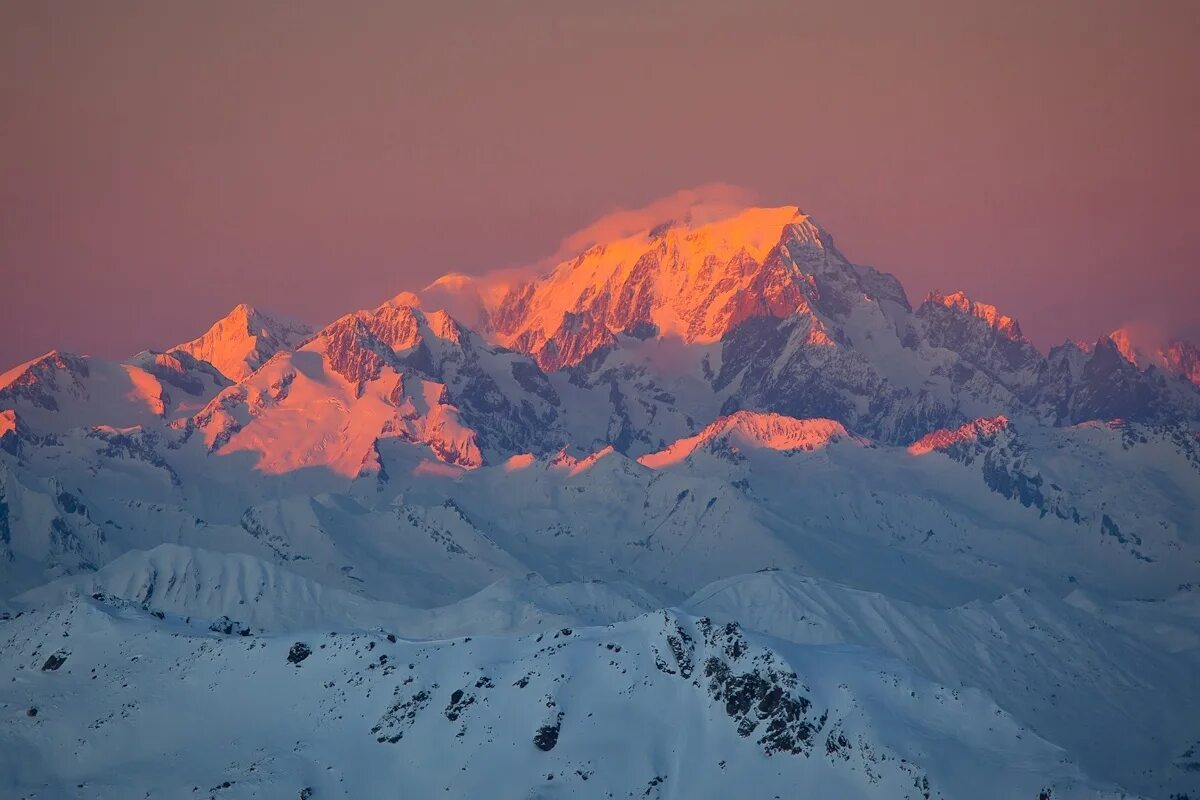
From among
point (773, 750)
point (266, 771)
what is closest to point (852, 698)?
point (773, 750)

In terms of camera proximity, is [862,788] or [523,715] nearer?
[862,788]

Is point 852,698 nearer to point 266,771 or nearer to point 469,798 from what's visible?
point 469,798

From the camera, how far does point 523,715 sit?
199 m

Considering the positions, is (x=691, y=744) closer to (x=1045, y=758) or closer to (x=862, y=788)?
(x=862, y=788)

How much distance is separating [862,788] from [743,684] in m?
20.7

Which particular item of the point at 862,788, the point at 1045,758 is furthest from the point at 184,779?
the point at 1045,758

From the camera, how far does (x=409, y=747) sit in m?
198

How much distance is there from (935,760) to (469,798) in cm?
5330

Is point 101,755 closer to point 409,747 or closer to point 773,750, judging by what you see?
point 409,747

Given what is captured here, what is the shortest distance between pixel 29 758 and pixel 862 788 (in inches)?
3792

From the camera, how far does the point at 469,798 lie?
616ft

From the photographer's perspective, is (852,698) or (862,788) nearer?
(862,788)

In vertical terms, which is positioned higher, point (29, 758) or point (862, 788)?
point (862, 788)

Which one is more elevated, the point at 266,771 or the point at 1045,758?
the point at 1045,758
